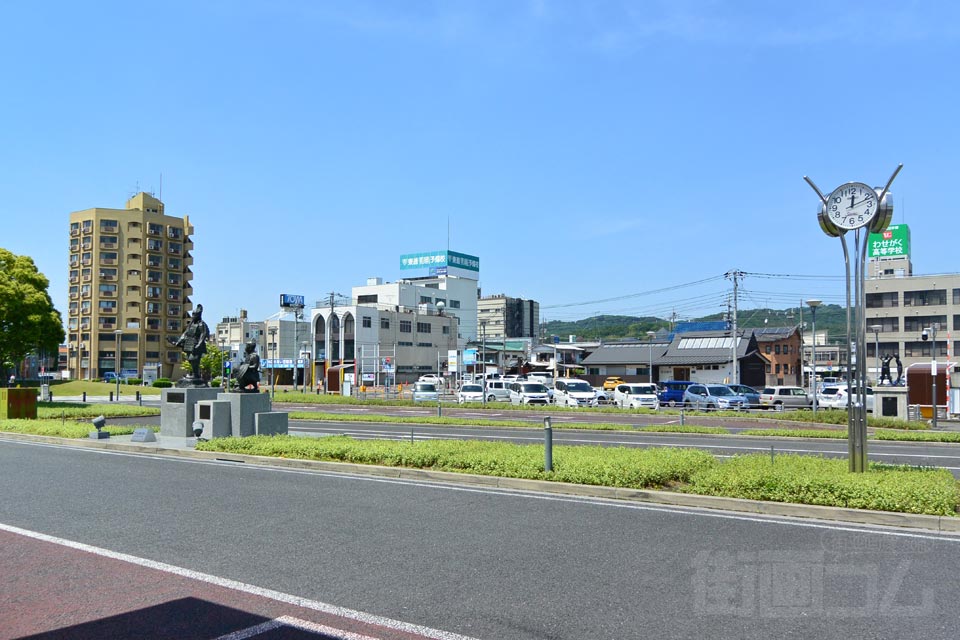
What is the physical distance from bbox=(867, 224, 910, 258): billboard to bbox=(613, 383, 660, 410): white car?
55678mm

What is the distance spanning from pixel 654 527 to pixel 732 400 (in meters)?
32.3

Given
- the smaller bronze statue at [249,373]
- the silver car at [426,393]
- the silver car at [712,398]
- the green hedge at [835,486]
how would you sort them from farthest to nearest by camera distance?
the silver car at [426,393], the silver car at [712,398], the smaller bronze statue at [249,373], the green hedge at [835,486]

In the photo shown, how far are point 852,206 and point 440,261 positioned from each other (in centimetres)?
11422

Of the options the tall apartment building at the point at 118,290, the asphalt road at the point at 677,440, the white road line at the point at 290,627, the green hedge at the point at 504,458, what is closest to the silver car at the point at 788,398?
the asphalt road at the point at 677,440

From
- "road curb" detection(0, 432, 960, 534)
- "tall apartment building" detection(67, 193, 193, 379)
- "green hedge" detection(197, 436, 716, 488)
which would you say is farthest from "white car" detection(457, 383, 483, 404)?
"tall apartment building" detection(67, 193, 193, 379)

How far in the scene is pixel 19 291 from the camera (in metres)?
40.6

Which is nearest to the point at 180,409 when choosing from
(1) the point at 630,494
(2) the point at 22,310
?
(1) the point at 630,494

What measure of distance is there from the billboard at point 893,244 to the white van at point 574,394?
57.3m

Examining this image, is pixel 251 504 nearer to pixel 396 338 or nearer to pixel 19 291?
pixel 19 291

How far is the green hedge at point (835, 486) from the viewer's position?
9.51 metres

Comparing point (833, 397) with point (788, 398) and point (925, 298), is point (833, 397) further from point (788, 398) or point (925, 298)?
point (925, 298)

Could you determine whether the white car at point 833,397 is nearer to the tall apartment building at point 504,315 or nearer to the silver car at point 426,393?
the silver car at point 426,393

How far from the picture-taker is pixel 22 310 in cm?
4066

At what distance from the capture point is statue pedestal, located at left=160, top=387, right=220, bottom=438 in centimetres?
2069
